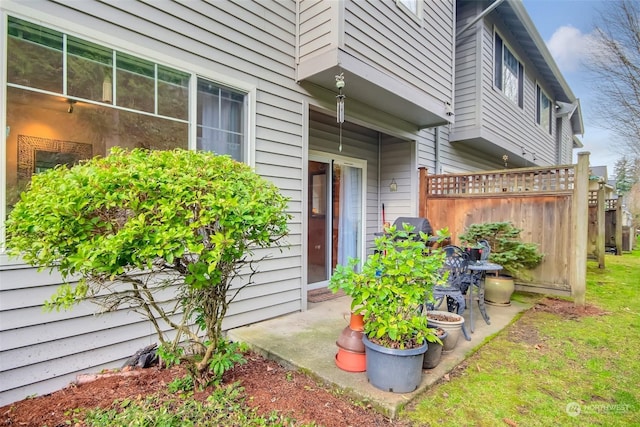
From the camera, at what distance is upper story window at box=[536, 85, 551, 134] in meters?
9.77

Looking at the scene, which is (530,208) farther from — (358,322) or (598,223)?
(598,223)

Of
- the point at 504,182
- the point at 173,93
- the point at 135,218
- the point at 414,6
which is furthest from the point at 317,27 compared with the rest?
the point at 504,182

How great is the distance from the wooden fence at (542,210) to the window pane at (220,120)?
12.8 ft

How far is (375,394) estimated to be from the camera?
7.23 ft

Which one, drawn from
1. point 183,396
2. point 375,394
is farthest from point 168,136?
point 375,394

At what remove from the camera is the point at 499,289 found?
4496mm

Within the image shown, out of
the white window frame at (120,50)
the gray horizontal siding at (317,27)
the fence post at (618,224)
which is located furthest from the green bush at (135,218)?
the fence post at (618,224)

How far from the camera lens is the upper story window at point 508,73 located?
725cm

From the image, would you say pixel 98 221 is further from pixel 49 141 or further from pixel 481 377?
pixel 481 377

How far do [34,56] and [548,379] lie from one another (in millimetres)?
4525

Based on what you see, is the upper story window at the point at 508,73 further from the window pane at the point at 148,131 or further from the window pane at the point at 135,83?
the window pane at the point at 135,83

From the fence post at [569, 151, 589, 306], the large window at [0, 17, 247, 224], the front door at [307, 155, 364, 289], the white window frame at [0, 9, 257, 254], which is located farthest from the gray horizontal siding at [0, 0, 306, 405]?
the fence post at [569, 151, 589, 306]

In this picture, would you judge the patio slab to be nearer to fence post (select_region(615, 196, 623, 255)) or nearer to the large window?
the large window

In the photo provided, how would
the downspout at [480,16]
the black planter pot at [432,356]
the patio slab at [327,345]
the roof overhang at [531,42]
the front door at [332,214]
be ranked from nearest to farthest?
the patio slab at [327,345], the black planter pot at [432,356], the front door at [332,214], the downspout at [480,16], the roof overhang at [531,42]
